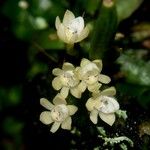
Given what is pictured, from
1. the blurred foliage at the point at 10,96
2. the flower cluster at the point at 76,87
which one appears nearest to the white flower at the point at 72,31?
the flower cluster at the point at 76,87

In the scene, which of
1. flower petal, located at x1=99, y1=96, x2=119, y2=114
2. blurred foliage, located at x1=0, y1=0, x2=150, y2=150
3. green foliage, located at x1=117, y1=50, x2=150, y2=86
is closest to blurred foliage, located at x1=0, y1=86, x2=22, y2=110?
blurred foliage, located at x1=0, y1=0, x2=150, y2=150

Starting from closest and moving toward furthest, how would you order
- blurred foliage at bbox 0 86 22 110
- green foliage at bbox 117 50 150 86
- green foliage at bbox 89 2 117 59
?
1. green foliage at bbox 89 2 117 59
2. green foliage at bbox 117 50 150 86
3. blurred foliage at bbox 0 86 22 110

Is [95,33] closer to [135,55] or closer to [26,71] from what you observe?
[135,55]

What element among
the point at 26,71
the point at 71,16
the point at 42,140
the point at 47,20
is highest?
the point at 47,20

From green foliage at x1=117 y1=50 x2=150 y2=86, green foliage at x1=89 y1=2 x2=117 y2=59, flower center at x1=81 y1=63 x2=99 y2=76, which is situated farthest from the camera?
green foliage at x1=117 y1=50 x2=150 y2=86

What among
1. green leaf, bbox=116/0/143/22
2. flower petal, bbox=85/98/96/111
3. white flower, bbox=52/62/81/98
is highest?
green leaf, bbox=116/0/143/22

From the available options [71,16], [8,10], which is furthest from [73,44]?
[8,10]

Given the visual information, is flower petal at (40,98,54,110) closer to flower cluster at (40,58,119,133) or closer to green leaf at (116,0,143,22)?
flower cluster at (40,58,119,133)
